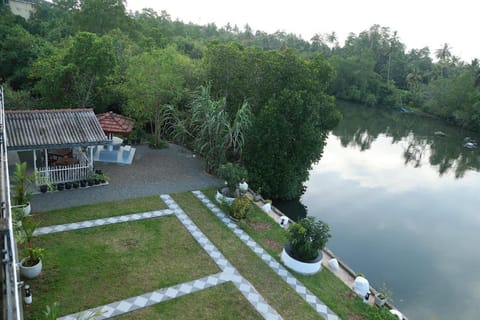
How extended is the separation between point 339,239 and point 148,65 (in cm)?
1305

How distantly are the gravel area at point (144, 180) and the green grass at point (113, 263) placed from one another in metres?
2.26

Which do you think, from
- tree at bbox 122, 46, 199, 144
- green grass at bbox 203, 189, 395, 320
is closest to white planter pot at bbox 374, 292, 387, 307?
green grass at bbox 203, 189, 395, 320

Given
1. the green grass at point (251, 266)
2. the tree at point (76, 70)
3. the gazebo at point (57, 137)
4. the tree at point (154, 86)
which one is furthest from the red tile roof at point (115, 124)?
the green grass at point (251, 266)

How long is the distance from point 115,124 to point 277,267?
996 cm

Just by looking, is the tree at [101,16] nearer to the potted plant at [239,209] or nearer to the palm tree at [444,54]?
the potted plant at [239,209]

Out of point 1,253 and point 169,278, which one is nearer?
point 1,253

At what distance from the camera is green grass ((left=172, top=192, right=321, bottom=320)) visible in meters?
8.39

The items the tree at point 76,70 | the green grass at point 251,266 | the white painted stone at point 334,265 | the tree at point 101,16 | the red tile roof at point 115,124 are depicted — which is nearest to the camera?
the green grass at point 251,266

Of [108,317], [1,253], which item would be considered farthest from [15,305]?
[108,317]

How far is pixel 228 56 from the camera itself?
17.2m

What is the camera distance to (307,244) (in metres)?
9.70

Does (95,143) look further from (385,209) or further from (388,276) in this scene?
(385,209)

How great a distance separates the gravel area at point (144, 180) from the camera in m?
12.4

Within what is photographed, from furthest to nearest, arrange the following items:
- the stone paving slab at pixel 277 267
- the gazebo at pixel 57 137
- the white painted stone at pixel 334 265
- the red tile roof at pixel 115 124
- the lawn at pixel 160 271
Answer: the red tile roof at pixel 115 124 → the gazebo at pixel 57 137 → the white painted stone at pixel 334 265 → the stone paving slab at pixel 277 267 → the lawn at pixel 160 271
